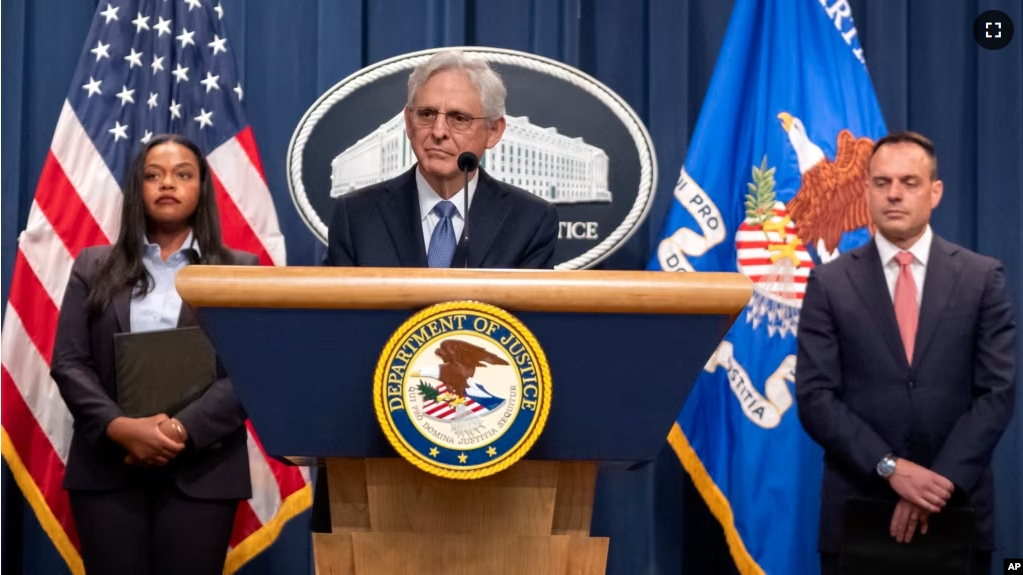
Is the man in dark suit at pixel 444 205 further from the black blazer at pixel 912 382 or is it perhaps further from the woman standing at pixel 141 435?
the black blazer at pixel 912 382

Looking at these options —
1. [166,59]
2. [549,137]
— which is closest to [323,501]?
[549,137]

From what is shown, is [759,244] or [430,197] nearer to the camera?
[430,197]

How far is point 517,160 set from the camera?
11.5ft

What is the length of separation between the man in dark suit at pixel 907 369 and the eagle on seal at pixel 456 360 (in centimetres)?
187

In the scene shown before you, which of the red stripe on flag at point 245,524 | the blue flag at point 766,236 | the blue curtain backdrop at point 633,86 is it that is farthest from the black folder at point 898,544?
the red stripe on flag at point 245,524

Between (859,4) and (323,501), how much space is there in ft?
9.74

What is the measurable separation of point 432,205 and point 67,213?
1.96 m

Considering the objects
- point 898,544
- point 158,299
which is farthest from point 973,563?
point 158,299

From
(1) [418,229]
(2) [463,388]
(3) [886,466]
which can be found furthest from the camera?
(3) [886,466]

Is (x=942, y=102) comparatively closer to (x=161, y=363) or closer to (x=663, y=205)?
(x=663, y=205)

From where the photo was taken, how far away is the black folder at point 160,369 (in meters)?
2.85

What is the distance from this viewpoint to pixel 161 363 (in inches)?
113

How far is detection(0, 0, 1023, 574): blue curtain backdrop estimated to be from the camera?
12.5 feet

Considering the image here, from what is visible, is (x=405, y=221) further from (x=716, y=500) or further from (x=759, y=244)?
(x=716, y=500)
